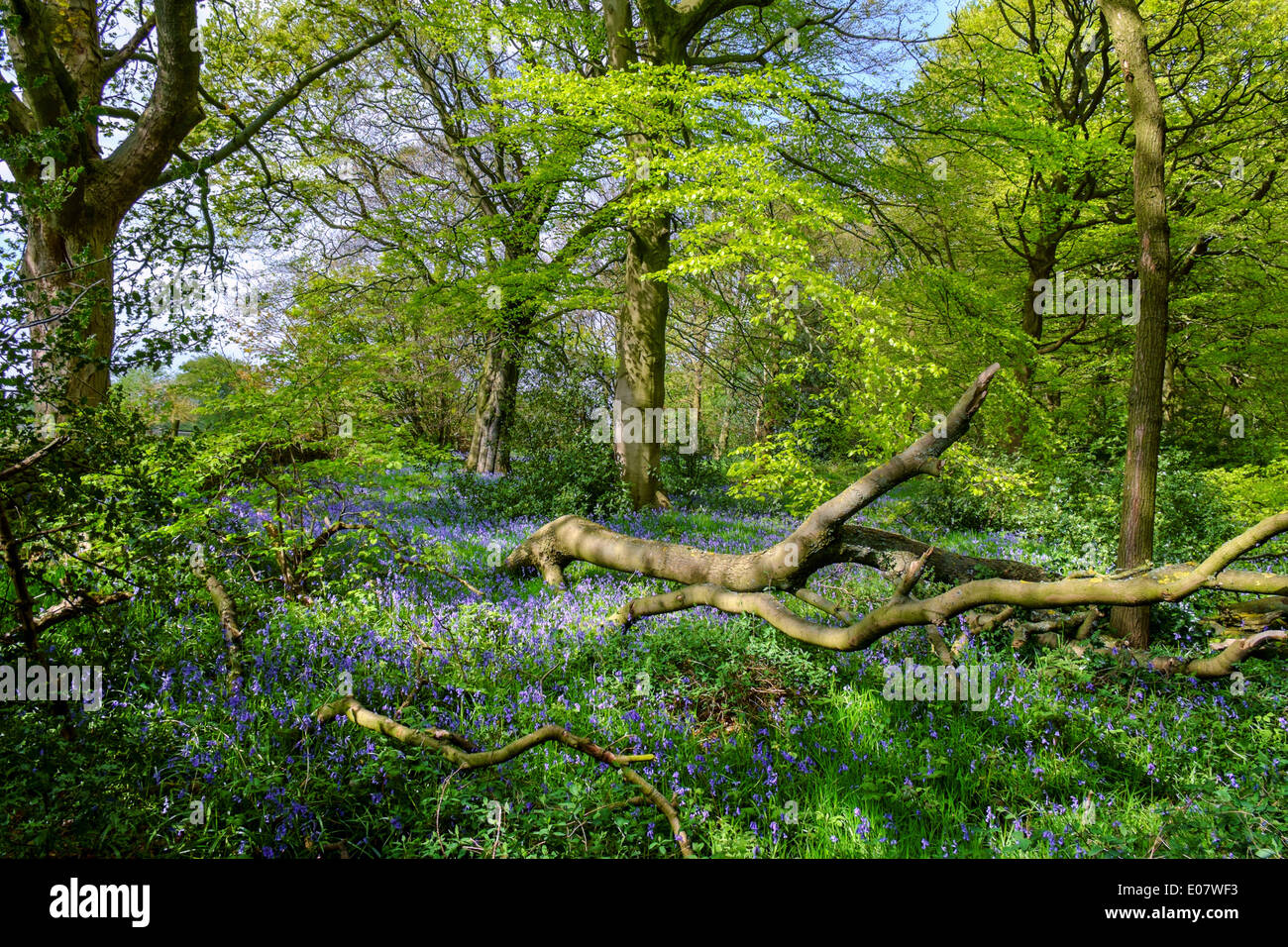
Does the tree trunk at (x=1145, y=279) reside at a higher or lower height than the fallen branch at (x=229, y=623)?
higher

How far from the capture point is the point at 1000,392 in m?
8.18

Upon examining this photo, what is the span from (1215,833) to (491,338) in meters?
13.0

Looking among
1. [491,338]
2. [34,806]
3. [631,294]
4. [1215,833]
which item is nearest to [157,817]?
[34,806]

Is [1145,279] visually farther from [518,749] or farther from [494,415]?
[494,415]

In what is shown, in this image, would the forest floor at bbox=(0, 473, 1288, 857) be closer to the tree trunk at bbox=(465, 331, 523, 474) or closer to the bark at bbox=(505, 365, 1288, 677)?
the bark at bbox=(505, 365, 1288, 677)

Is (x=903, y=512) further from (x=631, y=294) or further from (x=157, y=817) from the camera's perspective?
(x=157, y=817)

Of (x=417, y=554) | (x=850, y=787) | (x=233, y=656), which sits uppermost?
(x=417, y=554)
